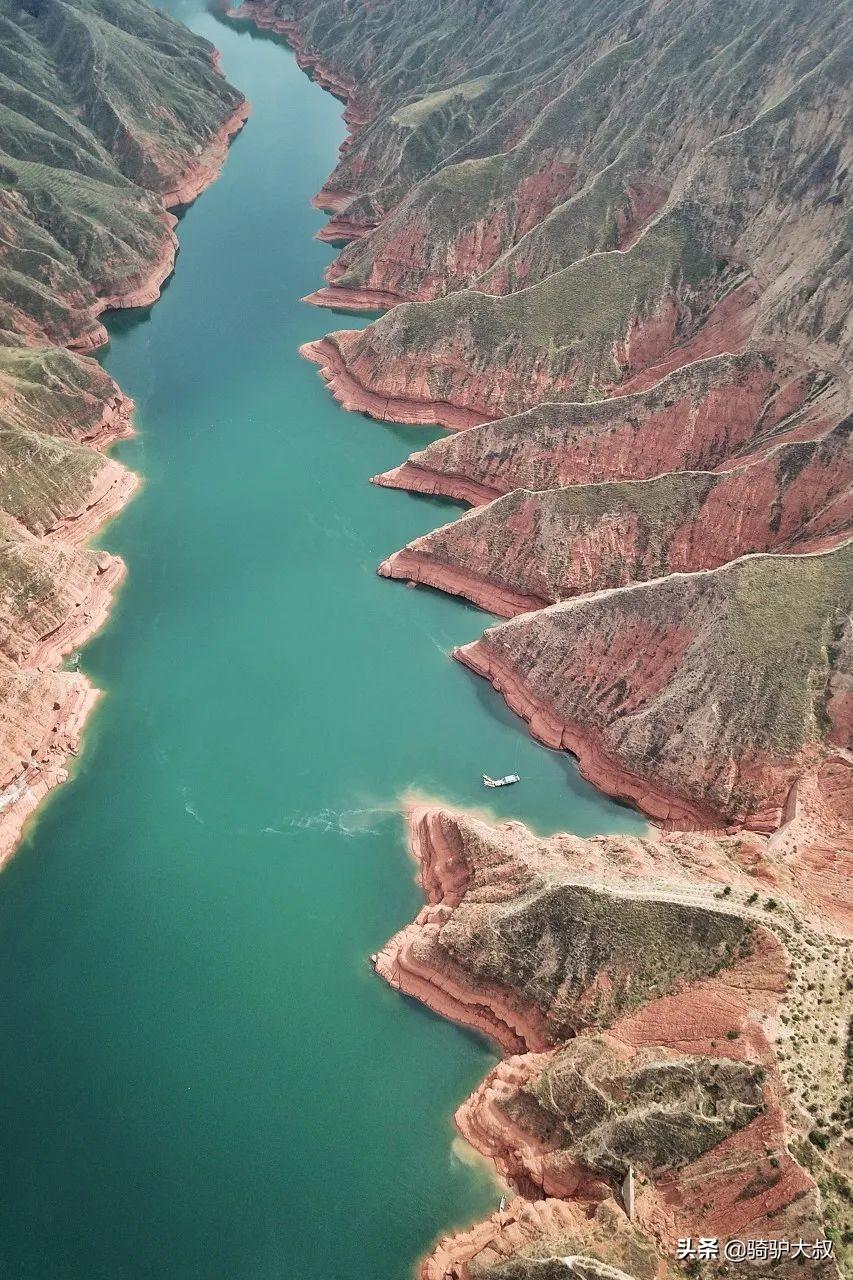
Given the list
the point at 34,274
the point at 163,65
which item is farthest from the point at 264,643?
the point at 163,65

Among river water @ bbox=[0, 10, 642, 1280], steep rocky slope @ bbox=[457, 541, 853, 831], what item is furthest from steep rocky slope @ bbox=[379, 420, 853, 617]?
steep rocky slope @ bbox=[457, 541, 853, 831]

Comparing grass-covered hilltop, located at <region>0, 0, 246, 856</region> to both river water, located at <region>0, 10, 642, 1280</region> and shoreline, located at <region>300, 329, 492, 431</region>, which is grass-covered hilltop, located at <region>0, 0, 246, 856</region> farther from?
shoreline, located at <region>300, 329, 492, 431</region>

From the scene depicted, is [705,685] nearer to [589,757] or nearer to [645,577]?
[589,757]

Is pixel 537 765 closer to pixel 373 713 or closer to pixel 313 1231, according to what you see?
pixel 373 713

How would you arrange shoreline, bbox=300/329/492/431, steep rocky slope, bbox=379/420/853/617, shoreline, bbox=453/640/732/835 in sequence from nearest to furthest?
shoreline, bbox=453/640/732/835 < steep rocky slope, bbox=379/420/853/617 < shoreline, bbox=300/329/492/431

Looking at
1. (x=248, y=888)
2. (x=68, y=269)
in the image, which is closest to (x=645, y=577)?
(x=248, y=888)

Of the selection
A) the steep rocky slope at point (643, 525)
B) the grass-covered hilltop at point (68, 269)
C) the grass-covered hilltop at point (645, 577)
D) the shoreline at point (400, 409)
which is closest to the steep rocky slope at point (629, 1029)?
the grass-covered hilltop at point (645, 577)

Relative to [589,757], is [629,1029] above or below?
above

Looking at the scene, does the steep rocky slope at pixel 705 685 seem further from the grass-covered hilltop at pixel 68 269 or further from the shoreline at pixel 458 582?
the grass-covered hilltop at pixel 68 269
